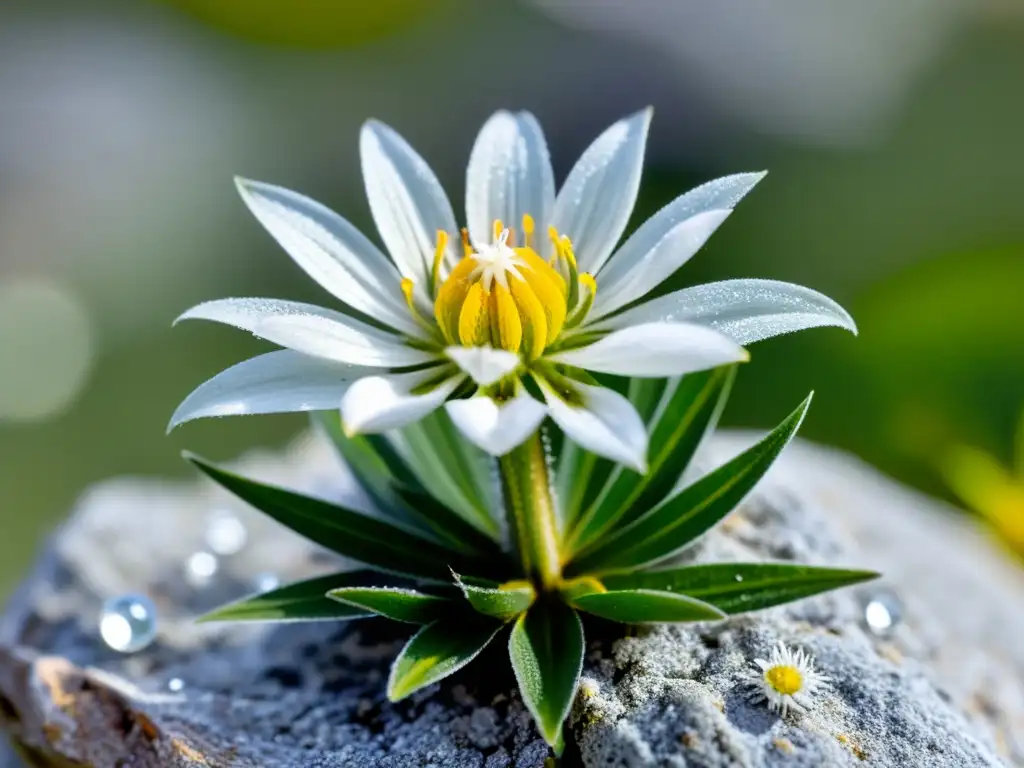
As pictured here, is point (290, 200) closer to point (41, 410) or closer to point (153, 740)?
point (153, 740)

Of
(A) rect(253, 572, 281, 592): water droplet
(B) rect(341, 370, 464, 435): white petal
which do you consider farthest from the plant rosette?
(A) rect(253, 572, 281, 592): water droplet

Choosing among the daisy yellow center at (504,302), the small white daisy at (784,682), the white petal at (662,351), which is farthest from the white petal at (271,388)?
the small white daisy at (784,682)

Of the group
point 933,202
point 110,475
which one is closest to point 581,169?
point 110,475

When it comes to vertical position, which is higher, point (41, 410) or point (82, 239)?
point (82, 239)

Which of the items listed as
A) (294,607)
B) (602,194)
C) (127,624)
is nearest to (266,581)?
(127,624)

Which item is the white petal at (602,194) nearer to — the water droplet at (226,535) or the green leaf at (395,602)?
the green leaf at (395,602)
